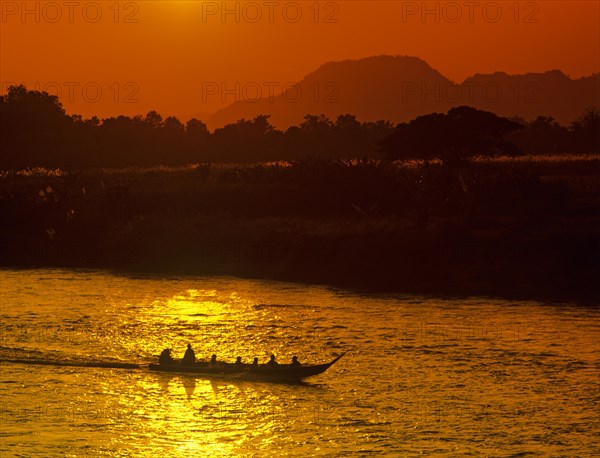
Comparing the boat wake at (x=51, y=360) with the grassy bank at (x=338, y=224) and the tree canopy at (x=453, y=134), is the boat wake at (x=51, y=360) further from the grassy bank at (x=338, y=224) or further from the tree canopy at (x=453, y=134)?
the tree canopy at (x=453, y=134)

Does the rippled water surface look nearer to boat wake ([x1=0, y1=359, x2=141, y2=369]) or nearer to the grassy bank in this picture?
boat wake ([x1=0, y1=359, x2=141, y2=369])

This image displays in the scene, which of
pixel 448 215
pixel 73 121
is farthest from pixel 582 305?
pixel 73 121

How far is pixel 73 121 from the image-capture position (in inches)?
5738

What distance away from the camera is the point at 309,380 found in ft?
125

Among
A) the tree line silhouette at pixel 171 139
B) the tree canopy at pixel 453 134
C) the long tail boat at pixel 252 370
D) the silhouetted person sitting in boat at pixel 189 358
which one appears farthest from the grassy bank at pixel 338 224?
the tree line silhouette at pixel 171 139

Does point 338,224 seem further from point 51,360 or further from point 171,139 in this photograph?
point 171,139

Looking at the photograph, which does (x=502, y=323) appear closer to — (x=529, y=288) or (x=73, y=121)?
(x=529, y=288)

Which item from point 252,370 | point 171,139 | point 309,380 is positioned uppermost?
point 171,139

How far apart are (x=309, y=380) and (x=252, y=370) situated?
5.90 ft

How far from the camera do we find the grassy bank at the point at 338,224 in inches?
2411

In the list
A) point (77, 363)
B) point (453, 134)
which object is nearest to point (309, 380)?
point (77, 363)

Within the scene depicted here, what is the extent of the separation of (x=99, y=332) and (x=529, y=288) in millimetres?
21802

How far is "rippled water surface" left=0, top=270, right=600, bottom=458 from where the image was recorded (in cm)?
3111

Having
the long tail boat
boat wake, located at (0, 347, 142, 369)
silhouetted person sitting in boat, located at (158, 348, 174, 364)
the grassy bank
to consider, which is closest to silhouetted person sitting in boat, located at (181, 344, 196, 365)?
the long tail boat
